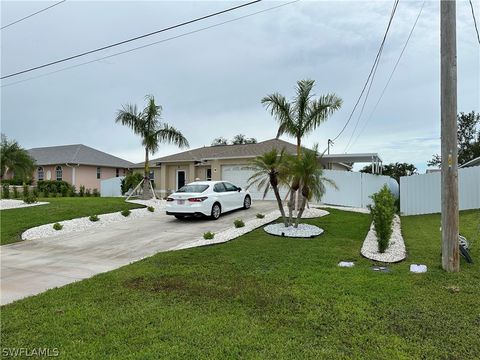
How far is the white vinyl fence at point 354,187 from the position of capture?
17.8 metres

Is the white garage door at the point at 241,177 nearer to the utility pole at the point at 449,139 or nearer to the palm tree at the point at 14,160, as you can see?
the utility pole at the point at 449,139

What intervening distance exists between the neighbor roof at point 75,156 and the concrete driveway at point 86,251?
68.6 ft

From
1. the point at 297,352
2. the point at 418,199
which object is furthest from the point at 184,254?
the point at 418,199

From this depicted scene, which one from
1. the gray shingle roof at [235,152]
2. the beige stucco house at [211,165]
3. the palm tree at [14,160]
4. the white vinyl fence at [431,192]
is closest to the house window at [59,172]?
the palm tree at [14,160]

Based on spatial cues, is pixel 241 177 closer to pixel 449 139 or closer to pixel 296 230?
pixel 296 230

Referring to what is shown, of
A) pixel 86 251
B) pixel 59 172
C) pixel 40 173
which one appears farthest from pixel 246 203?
pixel 40 173

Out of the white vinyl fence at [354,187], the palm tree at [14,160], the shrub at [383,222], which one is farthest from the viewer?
the palm tree at [14,160]

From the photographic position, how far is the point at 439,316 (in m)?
4.26

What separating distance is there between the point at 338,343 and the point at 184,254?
493 centimetres

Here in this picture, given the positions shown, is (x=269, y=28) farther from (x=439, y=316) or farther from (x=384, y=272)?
(x=439, y=316)

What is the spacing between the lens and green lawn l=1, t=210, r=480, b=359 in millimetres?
3562

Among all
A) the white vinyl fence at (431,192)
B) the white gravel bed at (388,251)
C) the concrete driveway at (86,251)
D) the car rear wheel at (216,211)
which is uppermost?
the white vinyl fence at (431,192)

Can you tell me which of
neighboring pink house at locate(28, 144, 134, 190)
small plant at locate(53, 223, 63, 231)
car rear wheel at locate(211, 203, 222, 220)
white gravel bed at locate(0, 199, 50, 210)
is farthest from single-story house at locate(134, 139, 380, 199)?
small plant at locate(53, 223, 63, 231)

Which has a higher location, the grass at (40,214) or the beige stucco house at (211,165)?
the beige stucco house at (211,165)
